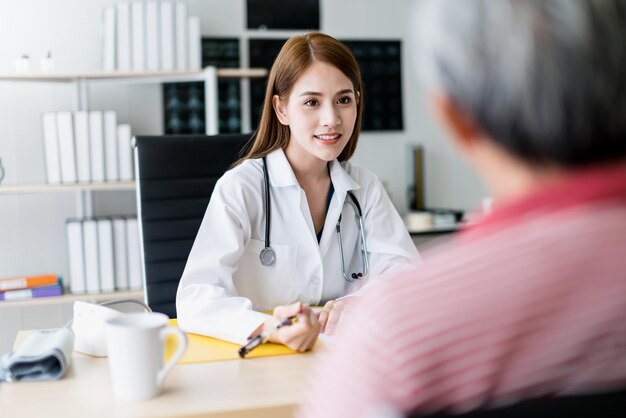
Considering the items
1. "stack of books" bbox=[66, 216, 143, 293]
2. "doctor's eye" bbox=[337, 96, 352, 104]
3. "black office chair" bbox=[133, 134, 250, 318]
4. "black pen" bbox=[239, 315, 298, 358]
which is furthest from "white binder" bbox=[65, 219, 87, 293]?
"black pen" bbox=[239, 315, 298, 358]

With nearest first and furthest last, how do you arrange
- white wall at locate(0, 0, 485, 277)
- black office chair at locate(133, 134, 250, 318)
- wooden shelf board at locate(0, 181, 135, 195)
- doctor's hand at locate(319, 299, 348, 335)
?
doctor's hand at locate(319, 299, 348, 335), black office chair at locate(133, 134, 250, 318), wooden shelf board at locate(0, 181, 135, 195), white wall at locate(0, 0, 485, 277)

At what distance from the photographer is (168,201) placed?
2006mm

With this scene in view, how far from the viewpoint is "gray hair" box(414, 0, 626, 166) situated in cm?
53

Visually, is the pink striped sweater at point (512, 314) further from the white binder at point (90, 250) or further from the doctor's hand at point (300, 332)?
the white binder at point (90, 250)

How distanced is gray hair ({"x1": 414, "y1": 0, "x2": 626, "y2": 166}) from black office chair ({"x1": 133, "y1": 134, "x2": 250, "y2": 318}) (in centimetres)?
153

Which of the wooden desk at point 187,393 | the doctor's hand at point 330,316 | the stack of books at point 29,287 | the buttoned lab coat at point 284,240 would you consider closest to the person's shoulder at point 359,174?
the buttoned lab coat at point 284,240

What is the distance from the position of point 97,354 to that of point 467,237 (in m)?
0.90

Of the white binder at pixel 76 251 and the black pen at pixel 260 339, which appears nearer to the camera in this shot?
the black pen at pixel 260 339

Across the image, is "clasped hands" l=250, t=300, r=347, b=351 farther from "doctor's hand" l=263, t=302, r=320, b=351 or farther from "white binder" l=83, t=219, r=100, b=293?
"white binder" l=83, t=219, r=100, b=293

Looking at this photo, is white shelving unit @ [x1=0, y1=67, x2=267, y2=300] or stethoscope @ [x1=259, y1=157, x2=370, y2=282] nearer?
stethoscope @ [x1=259, y1=157, x2=370, y2=282]

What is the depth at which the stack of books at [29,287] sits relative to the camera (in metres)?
2.96

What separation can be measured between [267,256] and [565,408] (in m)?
1.27

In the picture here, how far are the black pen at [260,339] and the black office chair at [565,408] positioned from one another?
754mm

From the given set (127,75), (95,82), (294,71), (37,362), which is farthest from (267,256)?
(95,82)
